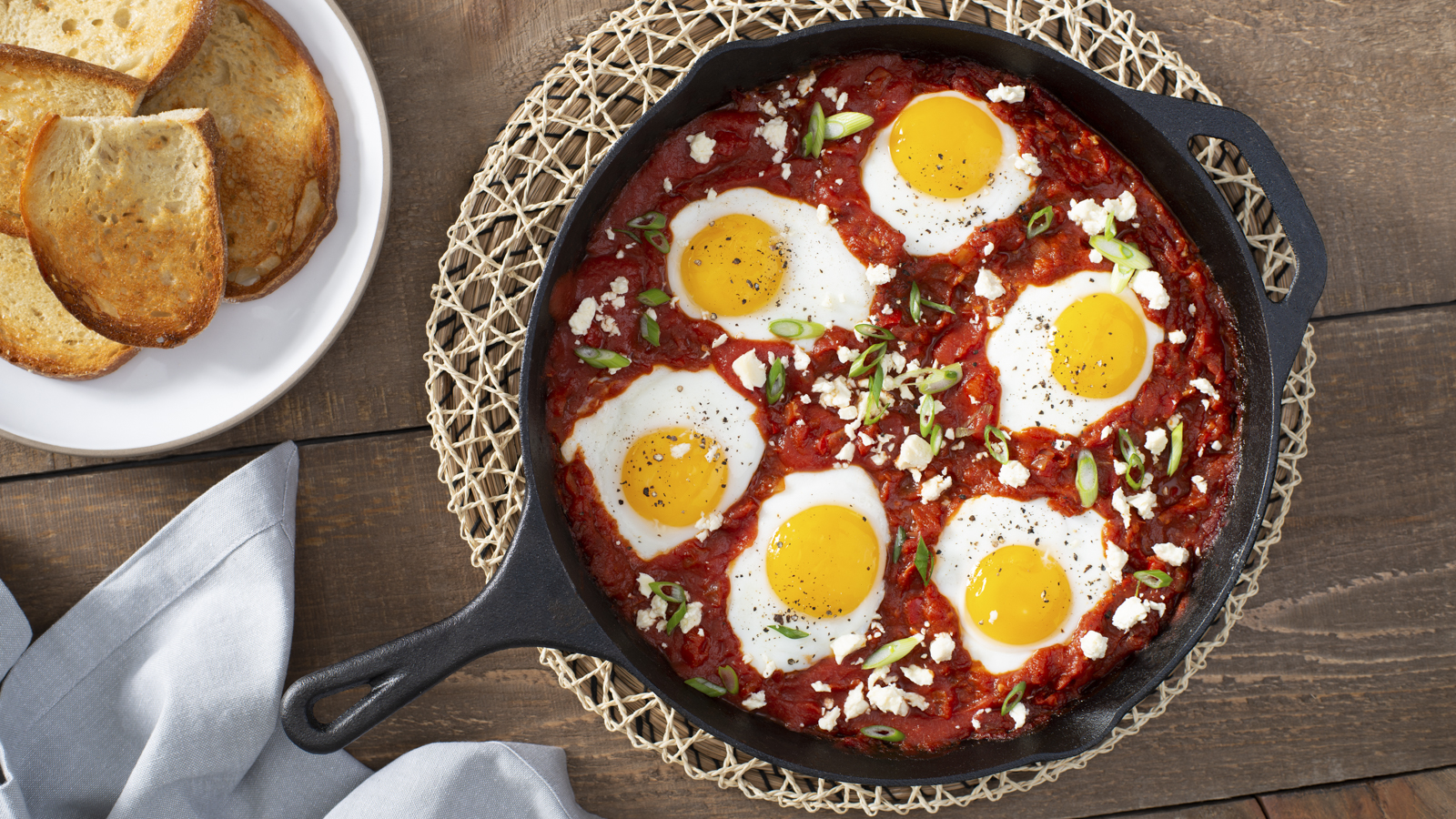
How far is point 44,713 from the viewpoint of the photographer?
303cm

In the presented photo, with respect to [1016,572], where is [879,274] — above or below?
above

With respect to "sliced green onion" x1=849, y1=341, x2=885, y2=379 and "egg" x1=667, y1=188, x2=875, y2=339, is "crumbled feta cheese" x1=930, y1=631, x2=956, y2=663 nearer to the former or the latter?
"sliced green onion" x1=849, y1=341, x2=885, y2=379

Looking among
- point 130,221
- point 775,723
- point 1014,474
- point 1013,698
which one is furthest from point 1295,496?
point 130,221

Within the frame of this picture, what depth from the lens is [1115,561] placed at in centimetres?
283

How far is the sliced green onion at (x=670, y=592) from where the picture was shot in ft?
9.27

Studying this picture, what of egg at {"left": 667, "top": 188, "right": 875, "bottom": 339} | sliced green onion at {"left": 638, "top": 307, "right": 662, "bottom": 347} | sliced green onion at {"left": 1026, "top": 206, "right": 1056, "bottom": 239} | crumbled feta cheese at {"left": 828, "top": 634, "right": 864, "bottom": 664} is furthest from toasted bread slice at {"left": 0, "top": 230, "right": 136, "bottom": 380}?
sliced green onion at {"left": 1026, "top": 206, "right": 1056, "bottom": 239}

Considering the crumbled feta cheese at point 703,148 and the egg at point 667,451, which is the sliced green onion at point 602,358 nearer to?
the egg at point 667,451

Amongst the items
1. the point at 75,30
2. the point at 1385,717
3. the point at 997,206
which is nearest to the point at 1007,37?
the point at 997,206

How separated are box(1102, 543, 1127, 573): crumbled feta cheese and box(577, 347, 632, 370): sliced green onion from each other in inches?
66.9

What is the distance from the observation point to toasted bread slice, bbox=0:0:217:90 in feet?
9.32

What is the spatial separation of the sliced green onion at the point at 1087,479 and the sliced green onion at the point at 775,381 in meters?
1.02

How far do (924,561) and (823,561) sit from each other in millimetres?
343

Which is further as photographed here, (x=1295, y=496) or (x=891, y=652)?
(x=1295, y=496)

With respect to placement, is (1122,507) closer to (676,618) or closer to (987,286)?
(987,286)
